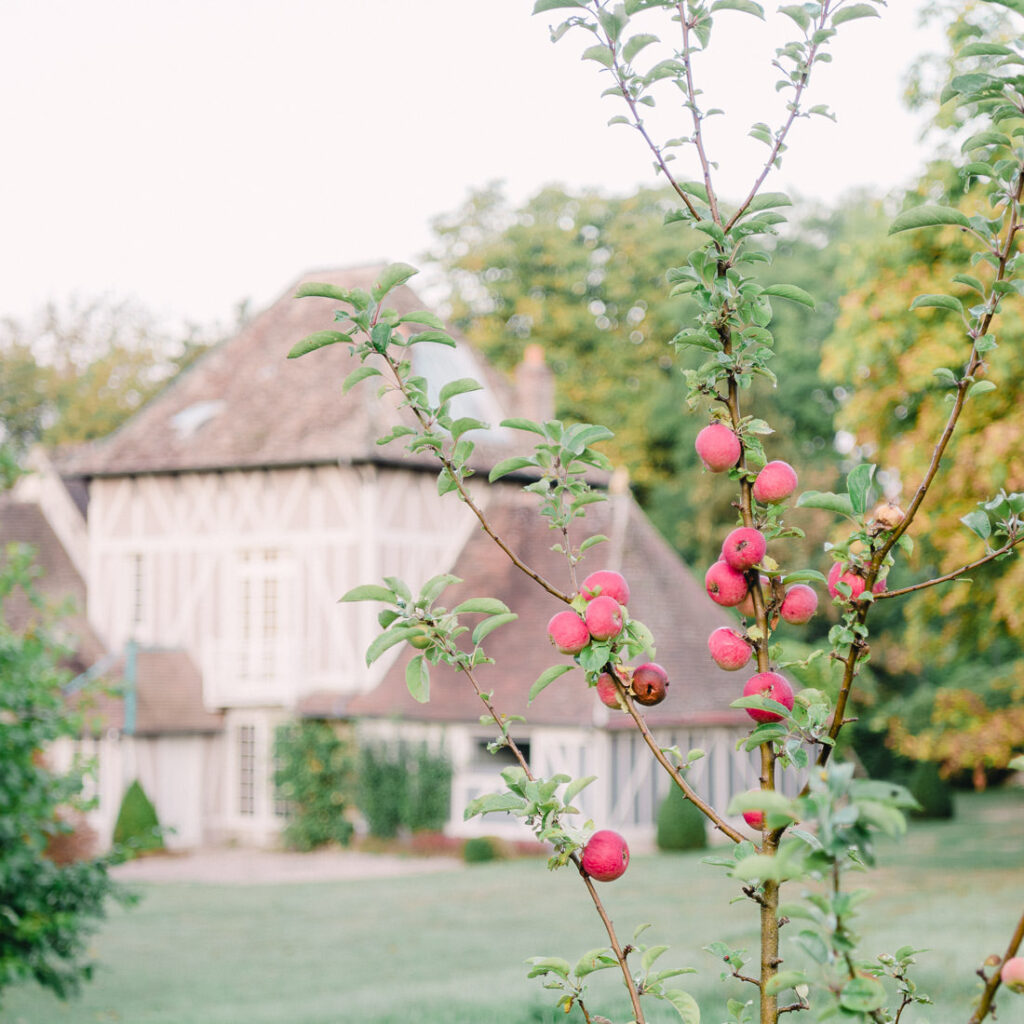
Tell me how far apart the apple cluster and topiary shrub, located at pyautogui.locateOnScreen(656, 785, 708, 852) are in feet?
52.4

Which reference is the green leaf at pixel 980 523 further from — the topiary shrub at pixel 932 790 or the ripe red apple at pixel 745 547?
the topiary shrub at pixel 932 790

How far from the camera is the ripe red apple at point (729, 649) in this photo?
2059 mm

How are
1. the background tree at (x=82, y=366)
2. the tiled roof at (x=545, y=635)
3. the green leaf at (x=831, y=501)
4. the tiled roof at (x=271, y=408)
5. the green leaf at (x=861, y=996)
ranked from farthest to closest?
1. the background tree at (x=82, y=366)
2. the tiled roof at (x=271, y=408)
3. the tiled roof at (x=545, y=635)
4. the green leaf at (x=831, y=501)
5. the green leaf at (x=861, y=996)

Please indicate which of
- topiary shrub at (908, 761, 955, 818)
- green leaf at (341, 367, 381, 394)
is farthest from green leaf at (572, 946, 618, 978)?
topiary shrub at (908, 761, 955, 818)

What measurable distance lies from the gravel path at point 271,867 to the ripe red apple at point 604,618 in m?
15.2

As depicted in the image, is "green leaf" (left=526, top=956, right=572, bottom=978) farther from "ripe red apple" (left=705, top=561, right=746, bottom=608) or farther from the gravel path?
the gravel path

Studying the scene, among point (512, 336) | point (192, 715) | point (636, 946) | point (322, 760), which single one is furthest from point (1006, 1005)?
point (512, 336)

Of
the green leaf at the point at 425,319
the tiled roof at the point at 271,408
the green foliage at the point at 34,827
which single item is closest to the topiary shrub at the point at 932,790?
the tiled roof at the point at 271,408

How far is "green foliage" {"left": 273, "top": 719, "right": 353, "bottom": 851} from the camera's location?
19.0m

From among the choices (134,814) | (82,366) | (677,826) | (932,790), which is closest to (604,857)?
(677,826)

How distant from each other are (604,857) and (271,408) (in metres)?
19.4

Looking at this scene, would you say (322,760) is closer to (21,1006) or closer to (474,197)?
(21,1006)

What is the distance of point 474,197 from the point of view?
29.3 m

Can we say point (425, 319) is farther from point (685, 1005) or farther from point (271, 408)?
point (271, 408)
